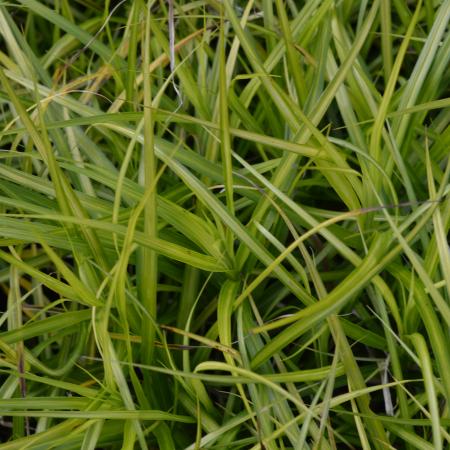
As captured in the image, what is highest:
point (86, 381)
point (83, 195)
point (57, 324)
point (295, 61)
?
point (295, 61)

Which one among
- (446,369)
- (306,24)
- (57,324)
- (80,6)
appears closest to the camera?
(446,369)

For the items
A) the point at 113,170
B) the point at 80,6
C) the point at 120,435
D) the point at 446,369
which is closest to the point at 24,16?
the point at 80,6

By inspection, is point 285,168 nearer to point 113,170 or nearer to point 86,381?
point 113,170

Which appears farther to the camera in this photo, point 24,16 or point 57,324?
point 24,16

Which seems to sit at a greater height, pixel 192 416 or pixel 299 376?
pixel 299 376

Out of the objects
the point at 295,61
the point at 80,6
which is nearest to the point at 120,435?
the point at 295,61

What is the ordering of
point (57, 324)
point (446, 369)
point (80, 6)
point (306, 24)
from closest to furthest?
point (446, 369) < point (57, 324) < point (306, 24) < point (80, 6)
